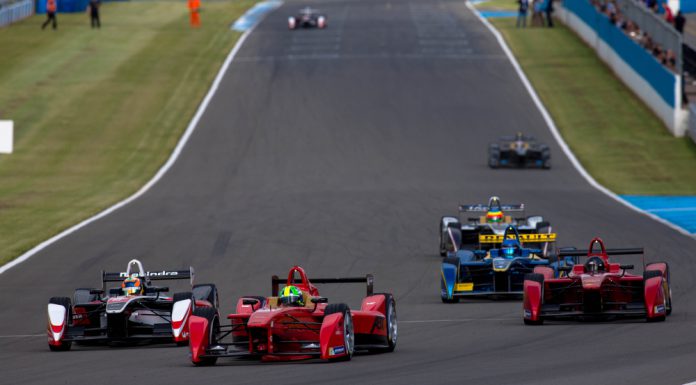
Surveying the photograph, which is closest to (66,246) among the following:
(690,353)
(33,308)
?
(33,308)

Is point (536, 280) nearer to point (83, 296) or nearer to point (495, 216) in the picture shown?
point (83, 296)

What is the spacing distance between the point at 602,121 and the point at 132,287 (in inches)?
1404

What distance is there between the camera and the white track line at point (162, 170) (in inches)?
1127

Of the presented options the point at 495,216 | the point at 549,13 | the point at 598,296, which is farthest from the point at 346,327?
the point at 549,13

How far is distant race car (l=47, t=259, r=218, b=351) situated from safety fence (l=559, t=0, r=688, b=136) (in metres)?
32.9

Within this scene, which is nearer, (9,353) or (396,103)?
(9,353)

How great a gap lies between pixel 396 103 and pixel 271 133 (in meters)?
7.13

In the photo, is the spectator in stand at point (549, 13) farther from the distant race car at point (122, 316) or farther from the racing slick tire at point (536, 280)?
the distant race car at point (122, 316)

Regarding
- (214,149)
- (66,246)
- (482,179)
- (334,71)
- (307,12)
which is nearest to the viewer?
(66,246)

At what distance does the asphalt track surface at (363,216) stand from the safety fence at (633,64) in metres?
4.68

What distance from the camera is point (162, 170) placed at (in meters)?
44.3

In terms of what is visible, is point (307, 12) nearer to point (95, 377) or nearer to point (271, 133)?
point (271, 133)

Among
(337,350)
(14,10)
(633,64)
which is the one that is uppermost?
(337,350)

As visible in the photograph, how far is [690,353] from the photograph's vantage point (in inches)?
583
